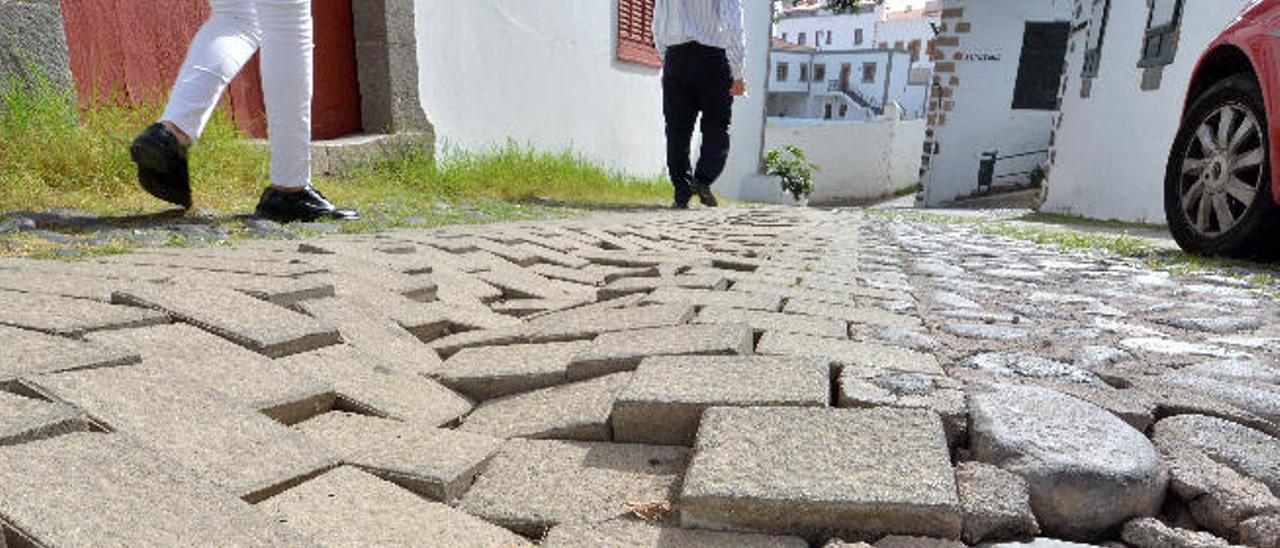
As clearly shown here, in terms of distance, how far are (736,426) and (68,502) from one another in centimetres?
78

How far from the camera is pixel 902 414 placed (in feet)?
3.96

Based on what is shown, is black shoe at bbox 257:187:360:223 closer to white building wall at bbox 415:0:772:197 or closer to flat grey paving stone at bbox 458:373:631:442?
flat grey paving stone at bbox 458:373:631:442

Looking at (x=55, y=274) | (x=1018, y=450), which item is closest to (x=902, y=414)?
(x=1018, y=450)

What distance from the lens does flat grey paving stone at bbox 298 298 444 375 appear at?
1729 mm

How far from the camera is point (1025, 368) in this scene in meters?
1.59

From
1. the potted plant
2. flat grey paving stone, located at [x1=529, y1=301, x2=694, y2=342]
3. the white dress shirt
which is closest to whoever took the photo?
flat grey paving stone, located at [x1=529, y1=301, x2=694, y2=342]

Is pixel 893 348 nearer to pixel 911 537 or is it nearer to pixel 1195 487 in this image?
pixel 1195 487

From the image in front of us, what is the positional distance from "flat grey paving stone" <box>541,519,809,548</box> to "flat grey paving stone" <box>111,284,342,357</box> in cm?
76

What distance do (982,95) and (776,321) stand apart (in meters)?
14.6

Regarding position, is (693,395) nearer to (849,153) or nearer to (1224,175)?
(1224,175)

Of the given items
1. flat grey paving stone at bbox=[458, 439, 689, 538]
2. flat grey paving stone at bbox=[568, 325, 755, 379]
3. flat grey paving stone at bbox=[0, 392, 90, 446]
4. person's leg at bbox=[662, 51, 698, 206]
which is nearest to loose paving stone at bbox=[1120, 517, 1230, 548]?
flat grey paving stone at bbox=[458, 439, 689, 538]

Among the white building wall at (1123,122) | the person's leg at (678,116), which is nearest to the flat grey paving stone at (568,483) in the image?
the person's leg at (678,116)

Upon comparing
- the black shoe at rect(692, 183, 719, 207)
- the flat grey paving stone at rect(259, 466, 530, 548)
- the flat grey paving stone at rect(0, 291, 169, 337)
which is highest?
the flat grey paving stone at rect(0, 291, 169, 337)

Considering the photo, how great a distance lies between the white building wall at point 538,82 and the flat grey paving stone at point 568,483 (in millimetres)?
4771
